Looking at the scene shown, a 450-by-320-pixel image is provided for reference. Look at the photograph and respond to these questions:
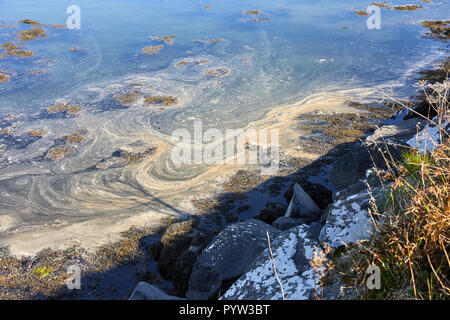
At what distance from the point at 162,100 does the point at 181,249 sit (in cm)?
884

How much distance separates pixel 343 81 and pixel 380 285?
14.0 metres

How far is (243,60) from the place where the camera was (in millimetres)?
17125

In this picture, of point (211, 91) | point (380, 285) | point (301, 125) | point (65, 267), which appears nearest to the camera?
point (380, 285)

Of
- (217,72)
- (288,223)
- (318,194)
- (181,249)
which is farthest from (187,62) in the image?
(288,223)

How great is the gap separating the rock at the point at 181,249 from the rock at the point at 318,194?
85.0 inches

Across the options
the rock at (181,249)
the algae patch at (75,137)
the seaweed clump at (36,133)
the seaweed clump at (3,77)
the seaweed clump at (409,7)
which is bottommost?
the rock at (181,249)

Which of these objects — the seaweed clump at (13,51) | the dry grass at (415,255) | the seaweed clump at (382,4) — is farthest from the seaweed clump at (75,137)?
the seaweed clump at (382,4)

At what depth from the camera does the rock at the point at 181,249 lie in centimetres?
568

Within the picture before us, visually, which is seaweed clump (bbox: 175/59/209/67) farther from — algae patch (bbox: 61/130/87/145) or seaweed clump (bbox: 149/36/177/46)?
algae patch (bbox: 61/130/87/145)

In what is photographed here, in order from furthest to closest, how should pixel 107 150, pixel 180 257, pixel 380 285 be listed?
1. pixel 107 150
2. pixel 180 257
3. pixel 380 285

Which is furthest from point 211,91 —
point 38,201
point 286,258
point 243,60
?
point 286,258

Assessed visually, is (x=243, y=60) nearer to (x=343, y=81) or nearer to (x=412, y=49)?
(x=343, y=81)

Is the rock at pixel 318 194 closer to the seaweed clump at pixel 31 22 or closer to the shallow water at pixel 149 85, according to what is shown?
the shallow water at pixel 149 85

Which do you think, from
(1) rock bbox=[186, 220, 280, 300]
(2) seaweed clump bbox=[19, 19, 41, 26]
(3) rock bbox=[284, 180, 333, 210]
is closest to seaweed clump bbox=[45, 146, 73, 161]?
(3) rock bbox=[284, 180, 333, 210]
